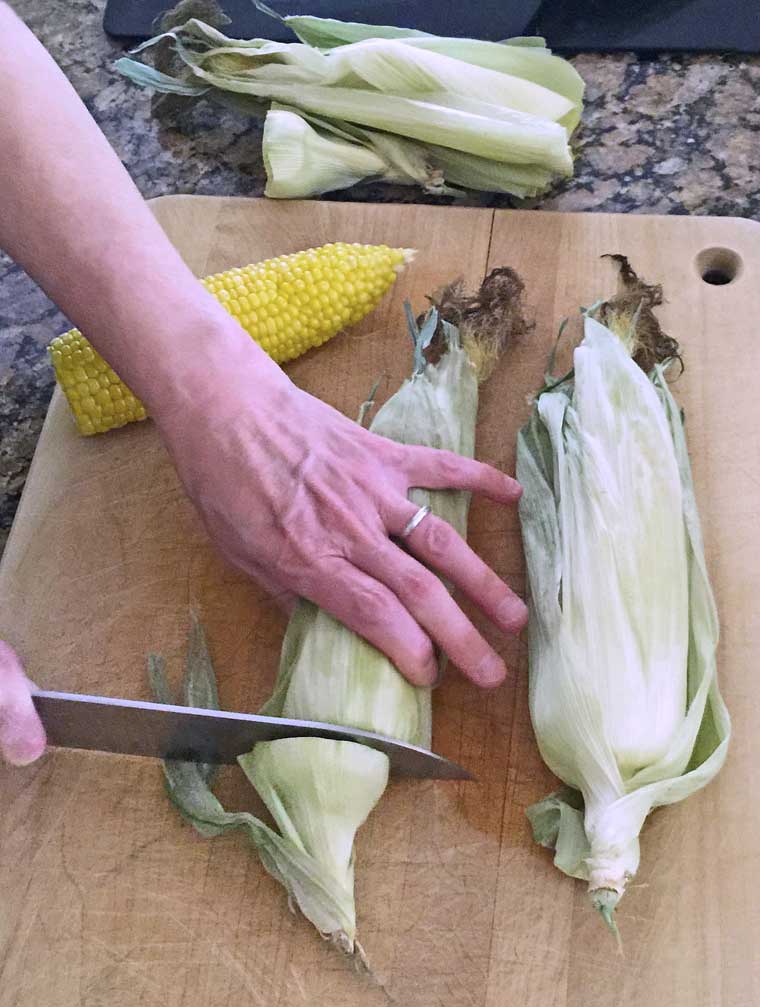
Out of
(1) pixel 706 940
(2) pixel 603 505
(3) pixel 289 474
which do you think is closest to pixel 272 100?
(3) pixel 289 474

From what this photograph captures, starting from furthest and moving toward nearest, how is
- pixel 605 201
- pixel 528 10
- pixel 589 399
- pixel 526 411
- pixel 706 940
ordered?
pixel 528 10 → pixel 605 201 → pixel 526 411 → pixel 589 399 → pixel 706 940

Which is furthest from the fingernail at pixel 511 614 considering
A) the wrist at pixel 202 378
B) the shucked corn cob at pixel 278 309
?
the shucked corn cob at pixel 278 309

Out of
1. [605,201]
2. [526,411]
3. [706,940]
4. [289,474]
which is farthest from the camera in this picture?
[605,201]

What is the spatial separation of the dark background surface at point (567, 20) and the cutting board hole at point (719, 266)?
62cm

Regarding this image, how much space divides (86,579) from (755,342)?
1058 mm

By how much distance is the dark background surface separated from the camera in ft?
6.61

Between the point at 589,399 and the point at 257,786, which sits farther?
the point at 589,399

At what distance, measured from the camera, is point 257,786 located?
46.5 inches

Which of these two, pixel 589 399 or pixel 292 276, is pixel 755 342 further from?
pixel 292 276

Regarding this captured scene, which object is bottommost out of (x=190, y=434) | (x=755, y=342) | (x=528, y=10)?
(x=755, y=342)

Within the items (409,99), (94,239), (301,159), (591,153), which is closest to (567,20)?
(591,153)

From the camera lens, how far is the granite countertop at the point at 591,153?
71.2 inches

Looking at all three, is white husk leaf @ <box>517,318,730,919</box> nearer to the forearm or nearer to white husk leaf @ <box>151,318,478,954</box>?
white husk leaf @ <box>151,318,478,954</box>

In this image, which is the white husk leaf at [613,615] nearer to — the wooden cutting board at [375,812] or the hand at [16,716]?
the wooden cutting board at [375,812]
